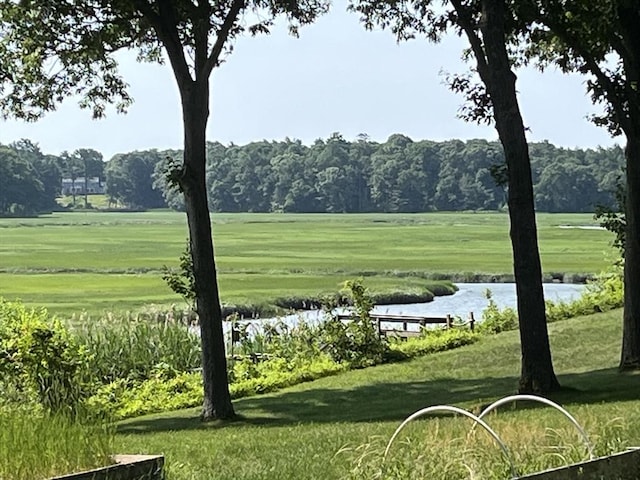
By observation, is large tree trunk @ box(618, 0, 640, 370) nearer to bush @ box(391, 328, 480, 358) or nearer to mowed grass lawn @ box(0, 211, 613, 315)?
bush @ box(391, 328, 480, 358)

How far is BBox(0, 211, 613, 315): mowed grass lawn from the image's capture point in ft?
148

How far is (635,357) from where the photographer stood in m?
14.8

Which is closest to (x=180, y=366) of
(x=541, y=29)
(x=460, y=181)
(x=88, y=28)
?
(x=88, y=28)

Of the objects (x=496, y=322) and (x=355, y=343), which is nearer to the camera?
(x=355, y=343)

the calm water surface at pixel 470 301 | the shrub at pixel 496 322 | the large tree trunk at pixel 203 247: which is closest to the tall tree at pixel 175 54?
the large tree trunk at pixel 203 247

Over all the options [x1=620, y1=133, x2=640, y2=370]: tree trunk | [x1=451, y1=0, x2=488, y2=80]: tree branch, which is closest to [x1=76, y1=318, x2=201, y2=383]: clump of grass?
[x1=620, y1=133, x2=640, y2=370]: tree trunk

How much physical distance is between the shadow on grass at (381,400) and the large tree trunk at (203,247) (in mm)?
440

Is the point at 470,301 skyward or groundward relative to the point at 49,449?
groundward

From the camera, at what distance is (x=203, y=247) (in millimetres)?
13328

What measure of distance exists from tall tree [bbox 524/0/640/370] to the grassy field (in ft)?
3.40

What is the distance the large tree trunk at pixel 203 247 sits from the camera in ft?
43.3

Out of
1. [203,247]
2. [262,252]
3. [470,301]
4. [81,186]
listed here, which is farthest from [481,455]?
[81,186]

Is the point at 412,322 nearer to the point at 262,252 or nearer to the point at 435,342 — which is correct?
the point at 435,342

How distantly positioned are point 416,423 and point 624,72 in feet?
22.5
